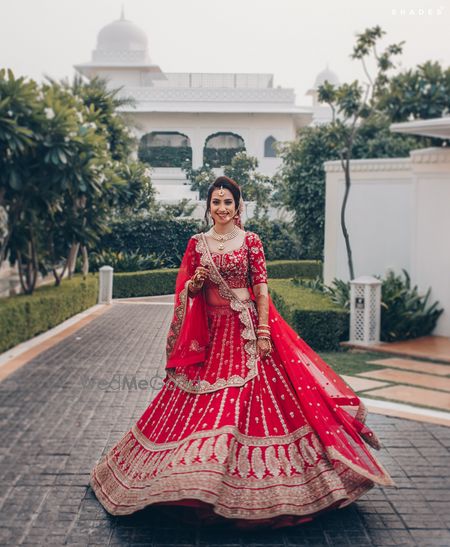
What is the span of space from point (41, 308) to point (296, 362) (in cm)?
947

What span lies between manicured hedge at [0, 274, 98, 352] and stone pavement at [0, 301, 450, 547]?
5.59 feet

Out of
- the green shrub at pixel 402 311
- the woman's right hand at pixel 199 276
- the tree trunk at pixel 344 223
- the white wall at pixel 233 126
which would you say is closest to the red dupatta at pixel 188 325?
the woman's right hand at pixel 199 276

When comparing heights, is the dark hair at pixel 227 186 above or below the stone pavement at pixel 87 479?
above

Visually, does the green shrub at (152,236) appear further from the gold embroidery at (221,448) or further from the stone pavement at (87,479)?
the gold embroidery at (221,448)

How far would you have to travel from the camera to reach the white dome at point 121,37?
33625mm

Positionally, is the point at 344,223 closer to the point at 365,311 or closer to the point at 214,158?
the point at 214,158

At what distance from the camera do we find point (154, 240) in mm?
19578

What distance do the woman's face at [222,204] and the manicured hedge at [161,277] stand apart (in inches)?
487

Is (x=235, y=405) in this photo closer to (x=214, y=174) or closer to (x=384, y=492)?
(x=384, y=492)

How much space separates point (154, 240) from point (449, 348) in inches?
368

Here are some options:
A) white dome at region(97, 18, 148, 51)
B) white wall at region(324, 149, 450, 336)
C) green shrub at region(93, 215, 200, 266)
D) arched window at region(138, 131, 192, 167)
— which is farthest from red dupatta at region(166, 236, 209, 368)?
white dome at region(97, 18, 148, 51)

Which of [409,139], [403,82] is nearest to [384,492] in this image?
[403,82]

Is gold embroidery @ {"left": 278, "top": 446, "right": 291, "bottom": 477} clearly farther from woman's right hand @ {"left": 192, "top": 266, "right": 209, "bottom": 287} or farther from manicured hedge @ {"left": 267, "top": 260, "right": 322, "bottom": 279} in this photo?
manicured hedge @ {"left": 267, "top": 260, "right": 322, "bottom": 279}

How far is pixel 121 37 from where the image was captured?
33906mm
